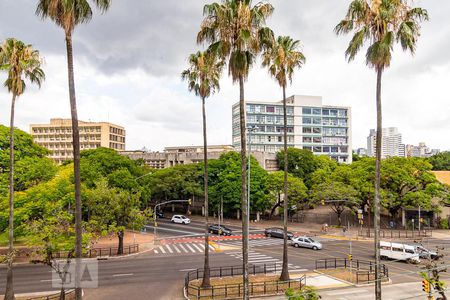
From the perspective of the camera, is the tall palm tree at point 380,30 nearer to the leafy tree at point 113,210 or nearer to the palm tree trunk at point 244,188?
the palm tree trunk at point 244,188

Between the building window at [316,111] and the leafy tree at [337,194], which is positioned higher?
the building window at [316,111]

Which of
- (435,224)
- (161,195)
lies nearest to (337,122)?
(435,224)

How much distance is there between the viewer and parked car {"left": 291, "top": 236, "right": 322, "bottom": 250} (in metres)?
42.1

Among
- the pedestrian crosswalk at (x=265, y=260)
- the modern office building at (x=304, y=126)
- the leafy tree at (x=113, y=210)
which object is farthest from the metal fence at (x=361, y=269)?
the modern office building at (x=304, y=126)

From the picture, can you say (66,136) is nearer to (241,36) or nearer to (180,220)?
(180,220)

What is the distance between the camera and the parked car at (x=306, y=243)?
138 feet

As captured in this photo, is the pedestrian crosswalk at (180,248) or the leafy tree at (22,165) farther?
the pedestrian crosswalk at (180,248)

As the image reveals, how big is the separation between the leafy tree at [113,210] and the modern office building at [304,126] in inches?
2940

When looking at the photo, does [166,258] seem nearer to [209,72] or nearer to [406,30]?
[209,72]

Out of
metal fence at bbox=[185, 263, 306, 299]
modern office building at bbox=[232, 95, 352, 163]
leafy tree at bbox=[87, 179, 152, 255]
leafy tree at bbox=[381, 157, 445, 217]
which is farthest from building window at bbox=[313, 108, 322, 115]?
metal fence at bbox=[185, 263, 306, 299]

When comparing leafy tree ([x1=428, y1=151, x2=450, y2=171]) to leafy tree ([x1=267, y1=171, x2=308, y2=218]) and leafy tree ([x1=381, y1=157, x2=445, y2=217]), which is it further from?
leafy tree ([x1=267, y1=171, x2=308, y2=218])

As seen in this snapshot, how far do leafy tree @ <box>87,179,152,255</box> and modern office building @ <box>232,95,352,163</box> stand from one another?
74.7 m

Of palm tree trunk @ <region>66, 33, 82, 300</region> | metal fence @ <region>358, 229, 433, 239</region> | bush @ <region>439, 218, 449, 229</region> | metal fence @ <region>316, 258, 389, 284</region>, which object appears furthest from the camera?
bush @ <region>439, 218, 449, 229</region>

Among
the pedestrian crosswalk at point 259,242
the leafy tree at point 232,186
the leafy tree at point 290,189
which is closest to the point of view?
the pedestrian crosswalk at point 259,242
